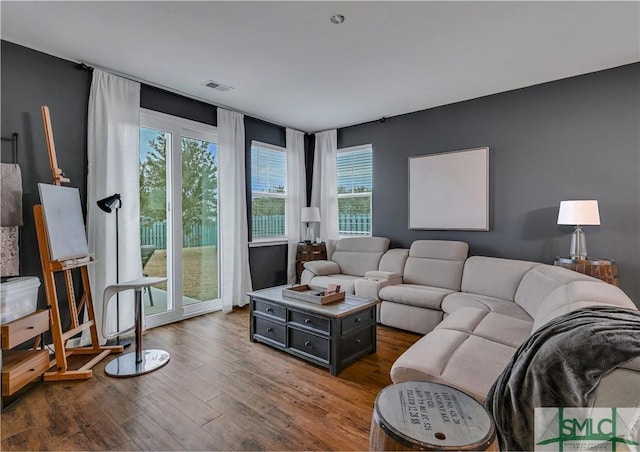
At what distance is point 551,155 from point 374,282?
2338mm

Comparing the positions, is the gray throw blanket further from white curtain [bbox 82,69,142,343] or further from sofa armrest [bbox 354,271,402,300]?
white curtain [bbox 82,69,142,343]

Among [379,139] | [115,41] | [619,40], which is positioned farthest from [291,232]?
[619,40]

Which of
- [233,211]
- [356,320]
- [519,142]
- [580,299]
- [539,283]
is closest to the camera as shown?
[580,299]

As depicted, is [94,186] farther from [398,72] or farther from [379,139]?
[379,139]

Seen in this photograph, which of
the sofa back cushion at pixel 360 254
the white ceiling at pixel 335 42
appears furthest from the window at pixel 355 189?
the white ceiling at pixel 335 42

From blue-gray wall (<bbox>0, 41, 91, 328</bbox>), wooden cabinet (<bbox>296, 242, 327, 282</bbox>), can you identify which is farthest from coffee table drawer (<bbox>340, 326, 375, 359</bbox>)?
blue-gray wall (<bbox>0, 41, 91, 328</bbox>)

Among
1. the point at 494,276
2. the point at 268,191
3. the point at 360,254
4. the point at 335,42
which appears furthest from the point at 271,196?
the point at 494,276

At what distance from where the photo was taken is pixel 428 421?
3.43 ft

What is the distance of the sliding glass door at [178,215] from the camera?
3473mm

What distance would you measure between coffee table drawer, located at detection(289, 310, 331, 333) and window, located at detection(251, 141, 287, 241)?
2116mm

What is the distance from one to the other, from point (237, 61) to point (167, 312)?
9.14 feet

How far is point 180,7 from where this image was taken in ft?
6.92

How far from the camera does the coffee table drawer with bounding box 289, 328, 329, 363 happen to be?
8.20 feet

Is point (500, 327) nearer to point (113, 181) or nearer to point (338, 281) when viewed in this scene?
point (338, 281)
